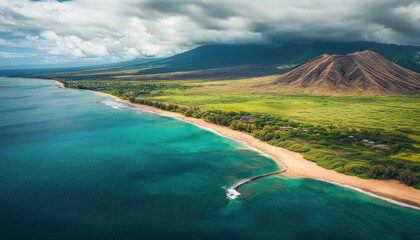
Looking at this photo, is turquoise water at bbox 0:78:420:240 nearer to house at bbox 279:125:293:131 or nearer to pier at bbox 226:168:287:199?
pier at bbox 226:168:287:199

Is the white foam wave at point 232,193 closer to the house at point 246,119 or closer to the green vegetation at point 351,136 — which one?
the green vegetation at point 351,136

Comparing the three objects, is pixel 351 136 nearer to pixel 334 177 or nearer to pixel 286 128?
pixel 286 128

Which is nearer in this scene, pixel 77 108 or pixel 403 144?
pixel 403 144

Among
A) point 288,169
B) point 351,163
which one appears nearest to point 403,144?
point 351,163

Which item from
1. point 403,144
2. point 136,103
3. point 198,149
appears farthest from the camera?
point 136,103

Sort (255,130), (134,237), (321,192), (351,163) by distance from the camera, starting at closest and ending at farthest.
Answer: (134,237), (321,192), (351,163), (255,130)

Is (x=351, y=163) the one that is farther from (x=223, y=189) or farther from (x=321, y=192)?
(x=223, y=189)

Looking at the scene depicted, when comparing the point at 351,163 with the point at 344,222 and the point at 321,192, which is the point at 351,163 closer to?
the point at 321,192

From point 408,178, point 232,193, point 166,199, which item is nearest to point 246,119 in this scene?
point 232,193

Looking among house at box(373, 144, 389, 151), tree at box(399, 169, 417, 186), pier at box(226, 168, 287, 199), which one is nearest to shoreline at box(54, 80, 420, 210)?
tree at box(399, 169, 417, 186)
